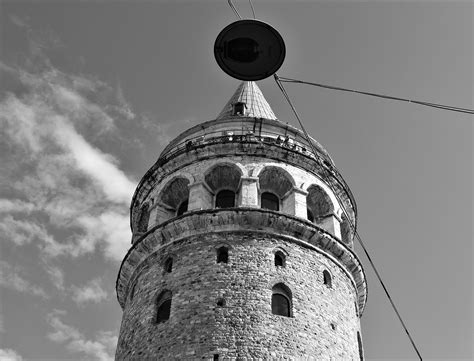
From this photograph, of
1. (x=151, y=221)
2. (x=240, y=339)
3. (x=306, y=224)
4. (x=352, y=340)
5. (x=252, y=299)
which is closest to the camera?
(x=240, y=339)

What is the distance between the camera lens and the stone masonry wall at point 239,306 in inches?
525

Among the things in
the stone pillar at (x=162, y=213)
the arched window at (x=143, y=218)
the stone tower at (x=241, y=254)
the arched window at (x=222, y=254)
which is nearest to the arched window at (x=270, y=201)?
the stone tower at (x=241, y=254)

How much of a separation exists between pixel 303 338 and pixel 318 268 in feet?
8.39

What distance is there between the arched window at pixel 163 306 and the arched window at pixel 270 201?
4.31m

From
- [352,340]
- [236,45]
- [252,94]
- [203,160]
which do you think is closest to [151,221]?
[203,160]

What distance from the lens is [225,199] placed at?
1783 centimetres

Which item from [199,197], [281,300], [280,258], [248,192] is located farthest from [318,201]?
[281,300]

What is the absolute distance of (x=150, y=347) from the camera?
13.9 metres

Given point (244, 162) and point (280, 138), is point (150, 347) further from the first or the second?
point (280, 138)

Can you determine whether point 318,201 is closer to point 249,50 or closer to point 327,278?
point 327,278

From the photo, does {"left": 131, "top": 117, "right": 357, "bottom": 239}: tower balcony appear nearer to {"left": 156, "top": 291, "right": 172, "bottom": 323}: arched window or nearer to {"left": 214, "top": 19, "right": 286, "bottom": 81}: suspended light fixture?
{"left": 156, "top": 291, "right": 172, "bottom": 323}: arched window

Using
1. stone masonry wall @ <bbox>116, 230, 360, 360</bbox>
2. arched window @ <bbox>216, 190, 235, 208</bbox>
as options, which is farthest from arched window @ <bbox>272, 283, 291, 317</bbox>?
arched window @ <bbox>216, 190, 235, 208</bbox>

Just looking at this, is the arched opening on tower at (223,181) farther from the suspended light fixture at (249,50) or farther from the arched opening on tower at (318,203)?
the suspended light fixture at (249,50)

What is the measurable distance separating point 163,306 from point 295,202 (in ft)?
16.5
